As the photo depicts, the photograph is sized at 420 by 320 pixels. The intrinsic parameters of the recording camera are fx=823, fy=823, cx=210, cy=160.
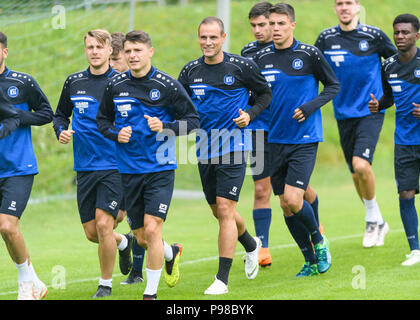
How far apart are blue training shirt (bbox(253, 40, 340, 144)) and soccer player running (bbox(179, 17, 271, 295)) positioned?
1.76ft

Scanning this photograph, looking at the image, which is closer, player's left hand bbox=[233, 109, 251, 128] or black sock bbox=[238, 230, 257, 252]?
player's left hand bbox=[233, 109, 251, 128]

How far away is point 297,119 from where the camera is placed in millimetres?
8602

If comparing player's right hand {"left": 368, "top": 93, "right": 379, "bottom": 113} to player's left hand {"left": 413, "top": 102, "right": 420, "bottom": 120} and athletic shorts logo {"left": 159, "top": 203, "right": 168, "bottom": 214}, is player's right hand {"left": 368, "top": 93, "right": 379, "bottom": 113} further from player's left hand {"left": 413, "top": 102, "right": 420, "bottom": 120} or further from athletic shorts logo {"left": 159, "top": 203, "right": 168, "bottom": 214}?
athletic shorts logo {"left": 159, "top": 203, "right": 168, "bottom": 214}

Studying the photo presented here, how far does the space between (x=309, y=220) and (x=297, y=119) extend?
1.06 m

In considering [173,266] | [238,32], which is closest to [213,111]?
[173,266]

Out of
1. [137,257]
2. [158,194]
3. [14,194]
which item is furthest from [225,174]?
[14,194]

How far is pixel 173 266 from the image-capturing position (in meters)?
8.12

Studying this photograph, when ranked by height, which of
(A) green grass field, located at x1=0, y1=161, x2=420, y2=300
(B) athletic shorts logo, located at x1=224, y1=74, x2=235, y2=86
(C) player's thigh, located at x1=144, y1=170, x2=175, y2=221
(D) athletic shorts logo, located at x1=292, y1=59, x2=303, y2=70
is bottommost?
(A) green grass field, located at x1=0, y1=161, x2=420, y2=300

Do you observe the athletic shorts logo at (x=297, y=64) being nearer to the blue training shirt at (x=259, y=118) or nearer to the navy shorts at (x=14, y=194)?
the blue training shirt at (x=259, y=118)

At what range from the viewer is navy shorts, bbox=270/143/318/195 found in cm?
852

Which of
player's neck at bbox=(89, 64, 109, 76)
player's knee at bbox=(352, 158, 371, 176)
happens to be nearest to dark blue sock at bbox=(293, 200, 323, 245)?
player's knee at bbox=(352, 158, 371, 176)

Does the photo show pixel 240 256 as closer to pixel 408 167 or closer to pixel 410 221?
pixel 410 221
